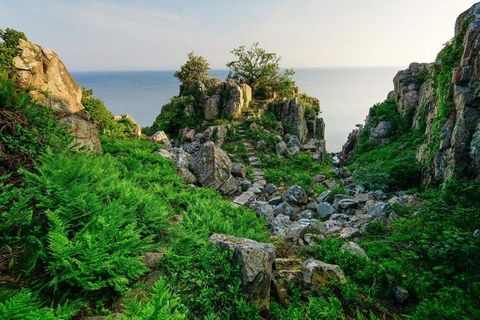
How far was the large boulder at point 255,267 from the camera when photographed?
15.8 feet

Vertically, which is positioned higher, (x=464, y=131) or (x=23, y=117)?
(x=23, y=117)

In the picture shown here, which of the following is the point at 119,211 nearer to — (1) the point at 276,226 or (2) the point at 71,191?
Result: (2) the point at 71,191

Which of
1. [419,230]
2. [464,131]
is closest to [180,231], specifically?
[419,230]

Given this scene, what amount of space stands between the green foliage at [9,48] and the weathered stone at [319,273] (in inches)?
555

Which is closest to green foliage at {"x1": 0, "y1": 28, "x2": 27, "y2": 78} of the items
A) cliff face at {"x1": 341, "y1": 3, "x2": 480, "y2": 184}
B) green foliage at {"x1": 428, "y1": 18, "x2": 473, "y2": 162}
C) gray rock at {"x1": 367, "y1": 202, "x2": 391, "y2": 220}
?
gray rock at {"x1": 367, "y1": 202, "x2": 391, "y2": 220}

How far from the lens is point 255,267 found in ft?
16.3

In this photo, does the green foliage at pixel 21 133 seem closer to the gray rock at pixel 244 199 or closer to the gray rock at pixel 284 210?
the gray rock at pixel 244 199

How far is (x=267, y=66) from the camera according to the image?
115 feet

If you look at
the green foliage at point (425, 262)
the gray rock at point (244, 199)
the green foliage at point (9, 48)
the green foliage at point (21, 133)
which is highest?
the green foliage at point (9, 48)

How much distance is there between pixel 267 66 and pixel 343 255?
31.0m

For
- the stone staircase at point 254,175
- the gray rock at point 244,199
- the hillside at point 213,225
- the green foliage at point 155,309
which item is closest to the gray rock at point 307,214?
the hillside at point 213,225

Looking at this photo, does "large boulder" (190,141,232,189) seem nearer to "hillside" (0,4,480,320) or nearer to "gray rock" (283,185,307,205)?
"hillside" (0,4,480,320)

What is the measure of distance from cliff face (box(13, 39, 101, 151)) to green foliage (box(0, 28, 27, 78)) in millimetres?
176

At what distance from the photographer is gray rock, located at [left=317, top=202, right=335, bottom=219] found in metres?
12.9
